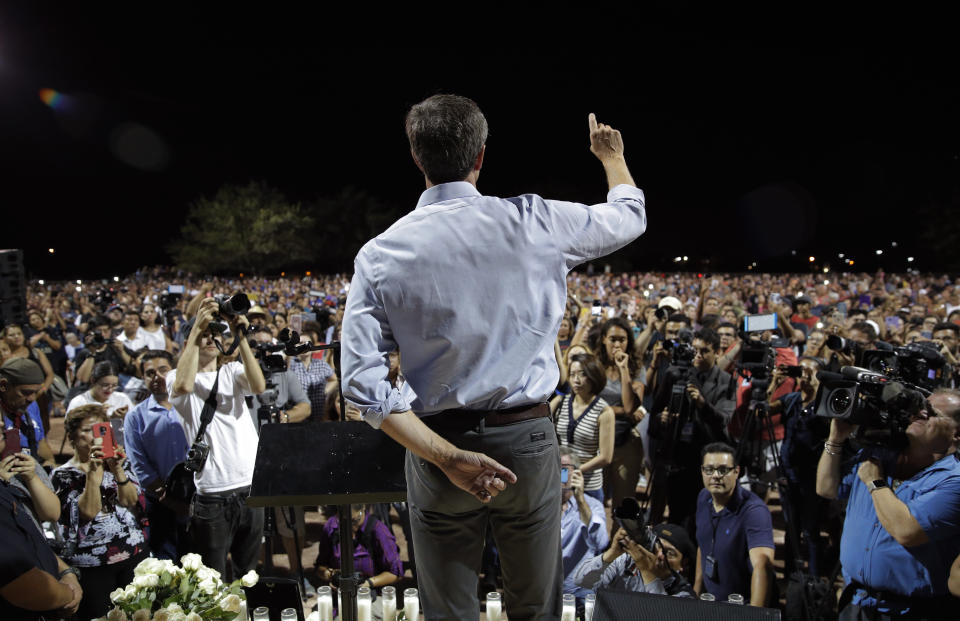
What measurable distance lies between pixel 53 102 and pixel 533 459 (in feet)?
155

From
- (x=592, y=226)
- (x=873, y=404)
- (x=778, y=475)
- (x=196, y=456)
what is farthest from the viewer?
(x=778, y=475)

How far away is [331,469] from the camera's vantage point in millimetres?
1724

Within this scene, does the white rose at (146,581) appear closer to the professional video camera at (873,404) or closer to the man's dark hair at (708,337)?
the professional video camera at (873,404)

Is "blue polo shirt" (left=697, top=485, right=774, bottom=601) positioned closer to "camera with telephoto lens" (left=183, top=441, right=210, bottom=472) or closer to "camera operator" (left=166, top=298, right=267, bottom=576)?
"camera operator" (left=166, top=298, right=267, bottom=576)

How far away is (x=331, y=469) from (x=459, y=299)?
681 millimetres

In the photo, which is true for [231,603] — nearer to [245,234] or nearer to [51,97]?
[245,234]

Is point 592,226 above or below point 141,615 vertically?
above

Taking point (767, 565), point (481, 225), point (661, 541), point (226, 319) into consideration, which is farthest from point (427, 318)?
point (767, 565)

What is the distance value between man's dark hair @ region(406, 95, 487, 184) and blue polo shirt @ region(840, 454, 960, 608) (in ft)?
7.49

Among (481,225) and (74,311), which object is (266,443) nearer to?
(481,225)

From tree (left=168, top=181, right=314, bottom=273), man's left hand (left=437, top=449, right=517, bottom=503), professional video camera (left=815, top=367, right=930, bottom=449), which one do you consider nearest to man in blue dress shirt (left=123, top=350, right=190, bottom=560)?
man's left hand (left=437, top=449, right=517, bottom=503)

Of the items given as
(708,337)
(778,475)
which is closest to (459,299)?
(778,475)

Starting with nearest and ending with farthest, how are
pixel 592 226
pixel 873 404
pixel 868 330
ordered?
pixel 592 226 → pixel 873 404 → pixel 868 330

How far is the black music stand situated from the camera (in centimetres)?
164
